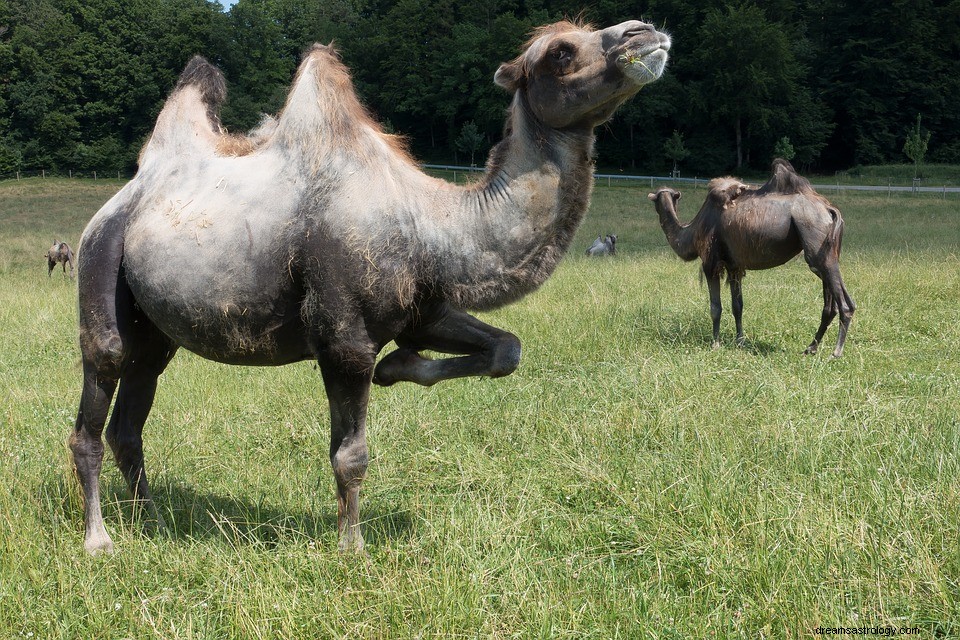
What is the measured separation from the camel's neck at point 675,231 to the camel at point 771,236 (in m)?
0.08

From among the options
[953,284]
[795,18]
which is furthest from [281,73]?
[953,284]

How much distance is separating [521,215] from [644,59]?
2.76ft

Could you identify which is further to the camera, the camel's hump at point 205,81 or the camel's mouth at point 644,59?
the camel's hump at point 205,81

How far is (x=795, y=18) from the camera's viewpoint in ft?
238

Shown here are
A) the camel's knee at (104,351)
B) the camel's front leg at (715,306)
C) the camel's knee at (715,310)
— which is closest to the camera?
the camel's knee at (104,351)

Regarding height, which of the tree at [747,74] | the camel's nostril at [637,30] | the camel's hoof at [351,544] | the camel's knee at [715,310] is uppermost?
the tree at [747,74]

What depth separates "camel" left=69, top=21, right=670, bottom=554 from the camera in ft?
11.3

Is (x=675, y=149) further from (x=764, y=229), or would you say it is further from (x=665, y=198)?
(x=764, y=229)

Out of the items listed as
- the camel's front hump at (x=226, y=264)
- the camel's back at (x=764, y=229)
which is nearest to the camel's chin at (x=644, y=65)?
the camel's front hump at (x=226, y=264)

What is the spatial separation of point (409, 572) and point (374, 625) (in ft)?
0.99

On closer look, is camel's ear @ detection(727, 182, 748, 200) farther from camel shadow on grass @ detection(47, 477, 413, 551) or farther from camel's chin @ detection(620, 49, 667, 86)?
camel's chin @ detection(620, 49, 667, 86)

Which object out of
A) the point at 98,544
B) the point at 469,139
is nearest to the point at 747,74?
the point at 469,139

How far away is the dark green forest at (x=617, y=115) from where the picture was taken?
58.9 metres

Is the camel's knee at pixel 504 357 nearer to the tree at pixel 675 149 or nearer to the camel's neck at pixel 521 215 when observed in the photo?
the camel's neck at pixel 521 215
